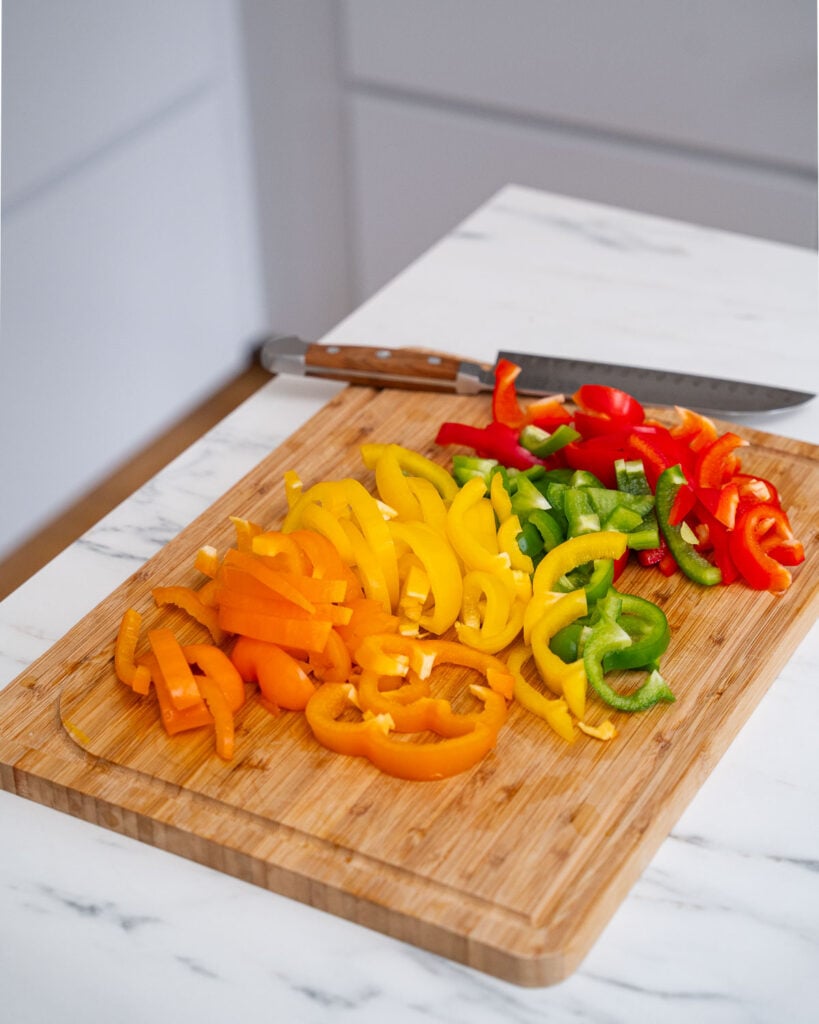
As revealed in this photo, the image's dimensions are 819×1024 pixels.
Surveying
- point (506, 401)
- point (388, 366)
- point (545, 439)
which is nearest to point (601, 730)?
point (545, 439)

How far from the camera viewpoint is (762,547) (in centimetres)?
156

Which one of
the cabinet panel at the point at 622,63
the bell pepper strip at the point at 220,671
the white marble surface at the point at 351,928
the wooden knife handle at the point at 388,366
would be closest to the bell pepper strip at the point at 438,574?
the bell pepper strip at the point at 220,671

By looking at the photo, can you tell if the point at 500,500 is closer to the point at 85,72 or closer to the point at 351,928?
the point at 351,928

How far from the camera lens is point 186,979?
3.91 feet

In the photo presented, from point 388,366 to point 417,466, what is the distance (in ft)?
0.91

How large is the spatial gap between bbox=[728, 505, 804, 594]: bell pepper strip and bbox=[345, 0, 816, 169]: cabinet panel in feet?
5.69

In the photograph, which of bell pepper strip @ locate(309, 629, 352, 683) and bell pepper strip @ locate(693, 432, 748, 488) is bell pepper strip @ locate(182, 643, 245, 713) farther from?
bell pepper strip @ locate(693, 432, 748, 488)

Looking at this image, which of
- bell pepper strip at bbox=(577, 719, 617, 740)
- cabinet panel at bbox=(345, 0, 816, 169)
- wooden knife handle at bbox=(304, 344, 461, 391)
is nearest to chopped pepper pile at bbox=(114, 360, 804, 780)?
bell pepper strip at bbox=(577, 719, 617, 740)

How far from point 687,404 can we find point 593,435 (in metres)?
0.21

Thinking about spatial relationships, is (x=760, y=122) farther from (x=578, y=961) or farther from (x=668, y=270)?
(x=578, y=961)

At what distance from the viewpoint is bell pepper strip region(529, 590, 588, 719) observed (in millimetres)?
1350

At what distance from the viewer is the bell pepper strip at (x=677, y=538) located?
1.54m

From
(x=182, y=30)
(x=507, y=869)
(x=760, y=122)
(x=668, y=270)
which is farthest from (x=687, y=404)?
(x=182, y=30)

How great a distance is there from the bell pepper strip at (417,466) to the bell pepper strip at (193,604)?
0.88 feet
